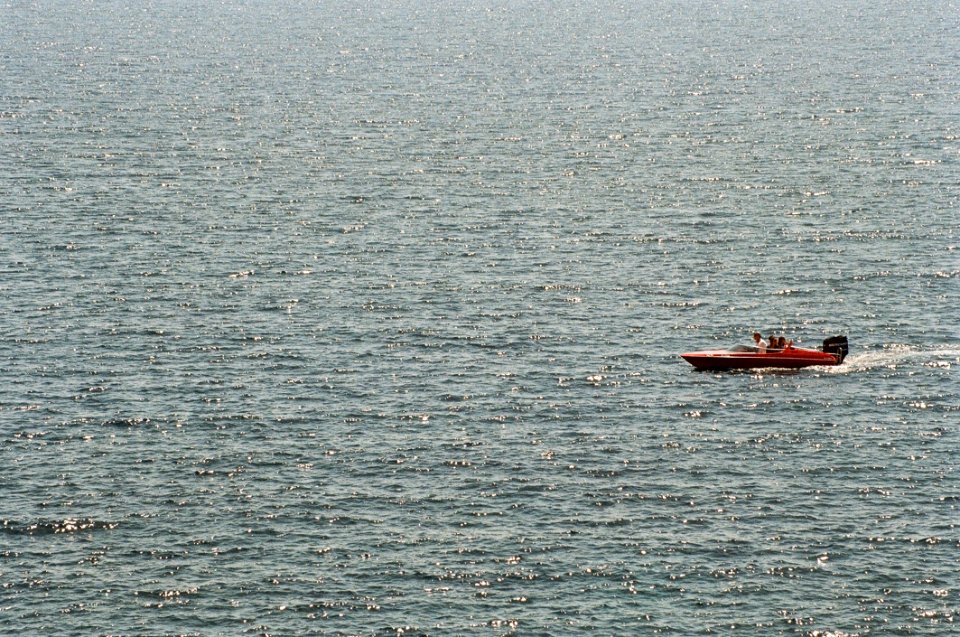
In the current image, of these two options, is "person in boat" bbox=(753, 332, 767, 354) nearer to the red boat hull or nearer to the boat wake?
the red boat hull

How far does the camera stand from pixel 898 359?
11506 centimetres

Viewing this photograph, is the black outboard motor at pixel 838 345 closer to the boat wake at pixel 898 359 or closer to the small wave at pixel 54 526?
the boat wake at pixel 898 359

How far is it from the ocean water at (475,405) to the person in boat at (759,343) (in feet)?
6.47

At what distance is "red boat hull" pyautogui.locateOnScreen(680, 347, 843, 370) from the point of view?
114 m

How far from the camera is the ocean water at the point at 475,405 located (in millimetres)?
84062

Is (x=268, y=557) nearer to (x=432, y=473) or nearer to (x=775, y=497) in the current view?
(x=432, y=473)

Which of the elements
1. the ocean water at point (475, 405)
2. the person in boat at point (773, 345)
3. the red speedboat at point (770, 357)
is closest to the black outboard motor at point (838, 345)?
the red speedboat at point (770, 357)

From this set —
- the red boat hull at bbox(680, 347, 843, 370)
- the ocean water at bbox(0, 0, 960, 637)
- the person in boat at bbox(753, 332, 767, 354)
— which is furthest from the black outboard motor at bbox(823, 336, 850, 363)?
the person in boat at bbox(753, 332, 767, 354)

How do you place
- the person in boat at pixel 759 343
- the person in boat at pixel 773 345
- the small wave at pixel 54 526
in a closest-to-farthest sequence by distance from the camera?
the small wave at pixel 54 526 → the person in boat at pixel 759 343 → the person in boat at pixel 773 345

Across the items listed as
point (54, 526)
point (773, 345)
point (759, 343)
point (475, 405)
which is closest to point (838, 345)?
point (773, 345)

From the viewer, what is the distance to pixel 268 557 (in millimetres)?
87375

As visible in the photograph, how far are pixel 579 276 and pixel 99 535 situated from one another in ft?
189

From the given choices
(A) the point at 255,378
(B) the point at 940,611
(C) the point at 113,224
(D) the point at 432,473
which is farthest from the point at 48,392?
(B) the point at 940,611

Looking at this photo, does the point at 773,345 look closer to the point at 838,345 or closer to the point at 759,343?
the point at 759,343
